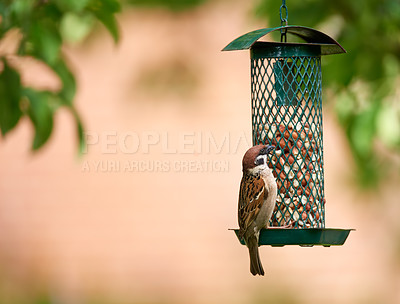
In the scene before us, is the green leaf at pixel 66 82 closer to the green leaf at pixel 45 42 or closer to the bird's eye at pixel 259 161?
the green leaf at pixel 45 42

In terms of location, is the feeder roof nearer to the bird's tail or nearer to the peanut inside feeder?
the peanut inside feeder

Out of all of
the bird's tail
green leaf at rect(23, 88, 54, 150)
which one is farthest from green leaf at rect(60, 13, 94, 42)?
the bird's tail

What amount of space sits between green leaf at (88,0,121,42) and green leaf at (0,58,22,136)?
23.7 inches

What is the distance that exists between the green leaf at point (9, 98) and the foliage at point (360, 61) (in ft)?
7.35

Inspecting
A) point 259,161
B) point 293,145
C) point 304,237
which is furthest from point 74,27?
point 304,237

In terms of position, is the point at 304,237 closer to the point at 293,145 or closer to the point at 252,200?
the point at 252,200

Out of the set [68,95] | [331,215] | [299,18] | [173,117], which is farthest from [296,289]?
[68,95]

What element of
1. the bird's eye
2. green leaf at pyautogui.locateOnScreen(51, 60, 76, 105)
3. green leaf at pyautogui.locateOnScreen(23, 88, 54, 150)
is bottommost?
the bird's eye

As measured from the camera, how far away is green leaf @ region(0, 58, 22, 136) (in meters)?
4.38

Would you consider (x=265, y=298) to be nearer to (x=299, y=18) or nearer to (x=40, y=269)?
(x=40, y=269)

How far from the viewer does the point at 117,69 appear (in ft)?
32.4

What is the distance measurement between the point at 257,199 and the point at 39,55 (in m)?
1.61

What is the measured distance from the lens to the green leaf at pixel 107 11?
4500 millimetres

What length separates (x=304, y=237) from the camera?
4.57 meters
